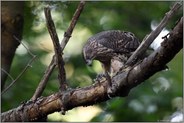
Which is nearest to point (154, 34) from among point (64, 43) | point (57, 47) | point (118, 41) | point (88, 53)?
point (57, 47)

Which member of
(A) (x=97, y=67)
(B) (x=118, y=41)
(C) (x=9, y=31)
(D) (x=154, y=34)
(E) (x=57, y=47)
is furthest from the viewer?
(A) (x=97, y=67)

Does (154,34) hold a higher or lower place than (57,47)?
lower

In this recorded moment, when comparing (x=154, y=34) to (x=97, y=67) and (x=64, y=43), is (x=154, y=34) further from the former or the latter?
(x=97, y=67)

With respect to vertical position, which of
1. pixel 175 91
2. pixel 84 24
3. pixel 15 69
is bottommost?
pixel 175 91

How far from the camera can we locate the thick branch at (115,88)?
2641 mm

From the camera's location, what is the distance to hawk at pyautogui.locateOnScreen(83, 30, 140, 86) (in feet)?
13.5

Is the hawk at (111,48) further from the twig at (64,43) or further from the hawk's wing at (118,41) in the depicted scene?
the twig at (64,43)

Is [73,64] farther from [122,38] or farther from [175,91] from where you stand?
[122,38]

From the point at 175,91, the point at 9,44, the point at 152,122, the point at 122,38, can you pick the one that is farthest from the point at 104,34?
the point at 175,91

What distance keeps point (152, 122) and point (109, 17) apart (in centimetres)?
129

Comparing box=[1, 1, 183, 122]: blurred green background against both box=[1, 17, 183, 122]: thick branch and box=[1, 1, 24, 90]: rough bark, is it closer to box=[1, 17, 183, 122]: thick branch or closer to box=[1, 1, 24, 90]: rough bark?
box=[1, 1, 24, 90]: rough bark

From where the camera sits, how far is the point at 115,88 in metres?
3.01

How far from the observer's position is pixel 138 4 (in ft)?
19.5

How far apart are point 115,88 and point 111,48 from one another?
1.28 metres
